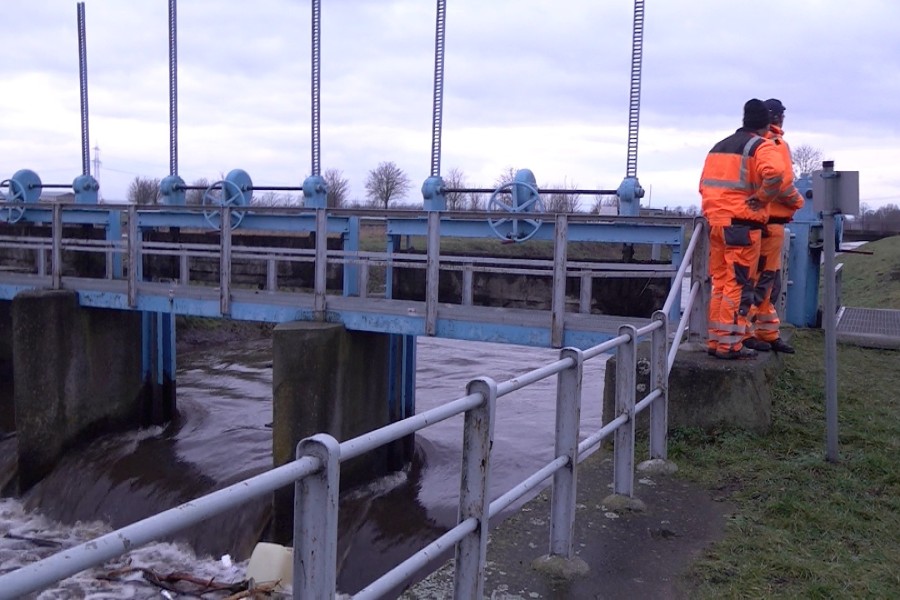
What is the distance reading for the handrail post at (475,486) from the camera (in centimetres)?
294

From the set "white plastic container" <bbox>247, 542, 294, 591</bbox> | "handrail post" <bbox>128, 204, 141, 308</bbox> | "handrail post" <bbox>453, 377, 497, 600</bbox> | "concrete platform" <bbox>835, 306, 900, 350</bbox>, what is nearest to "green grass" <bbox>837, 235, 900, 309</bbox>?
"concrete platform" <bbox>835, 306, 900, 350</bbox>

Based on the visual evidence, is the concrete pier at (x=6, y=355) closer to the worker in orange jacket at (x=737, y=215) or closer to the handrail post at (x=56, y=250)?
the handrail post at (x=56, y=250)

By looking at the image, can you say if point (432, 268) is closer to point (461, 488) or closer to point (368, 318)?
point (368, 318)

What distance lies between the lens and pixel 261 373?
16438 millimetres

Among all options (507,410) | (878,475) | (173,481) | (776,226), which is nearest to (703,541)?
(878,475)

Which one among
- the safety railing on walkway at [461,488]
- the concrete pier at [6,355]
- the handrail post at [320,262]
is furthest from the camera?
the concrete pier at [6,355]

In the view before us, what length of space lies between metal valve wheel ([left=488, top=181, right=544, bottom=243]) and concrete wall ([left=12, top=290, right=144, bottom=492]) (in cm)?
550

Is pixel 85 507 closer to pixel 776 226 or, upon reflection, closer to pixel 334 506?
pixel 776 226

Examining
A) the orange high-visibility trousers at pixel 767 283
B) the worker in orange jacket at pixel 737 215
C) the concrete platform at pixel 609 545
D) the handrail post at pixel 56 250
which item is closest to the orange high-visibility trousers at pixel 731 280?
the worker in orange jacket at pixel 737 215

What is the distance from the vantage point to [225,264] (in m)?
10.0

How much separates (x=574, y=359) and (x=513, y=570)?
0.96 metres

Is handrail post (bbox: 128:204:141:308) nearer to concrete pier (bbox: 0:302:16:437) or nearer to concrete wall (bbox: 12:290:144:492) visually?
concrete wall (bbox: 12:290:144:492)

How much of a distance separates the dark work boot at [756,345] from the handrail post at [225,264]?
5786 mm

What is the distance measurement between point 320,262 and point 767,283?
4.63 m
